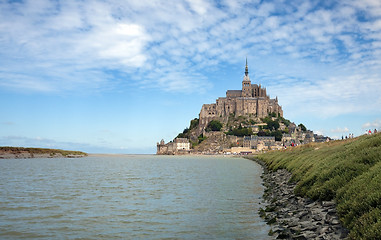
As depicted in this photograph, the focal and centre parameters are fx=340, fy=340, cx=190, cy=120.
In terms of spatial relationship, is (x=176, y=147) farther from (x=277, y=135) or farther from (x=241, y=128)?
(x=277, y=135)

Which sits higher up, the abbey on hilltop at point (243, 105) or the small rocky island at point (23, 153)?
the abbey on hilltop at point (243, 105)

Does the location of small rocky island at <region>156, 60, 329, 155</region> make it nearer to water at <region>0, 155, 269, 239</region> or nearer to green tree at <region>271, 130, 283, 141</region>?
green tree at <region>271, 130, 283, 141</region>

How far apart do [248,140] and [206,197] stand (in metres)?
127

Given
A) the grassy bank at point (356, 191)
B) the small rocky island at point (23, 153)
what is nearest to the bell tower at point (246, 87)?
the small rocky island at point (23, 153)

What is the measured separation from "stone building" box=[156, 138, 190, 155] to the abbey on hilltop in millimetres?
13262

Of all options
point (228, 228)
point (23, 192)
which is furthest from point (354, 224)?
point (23, 192)

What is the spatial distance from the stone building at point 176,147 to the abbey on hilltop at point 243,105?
13262mm

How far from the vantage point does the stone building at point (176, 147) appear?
160 m

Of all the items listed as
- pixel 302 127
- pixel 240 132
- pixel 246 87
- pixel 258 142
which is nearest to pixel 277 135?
pixel 258 142

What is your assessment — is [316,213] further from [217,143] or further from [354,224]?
[217,143]

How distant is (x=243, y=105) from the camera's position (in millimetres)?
164625

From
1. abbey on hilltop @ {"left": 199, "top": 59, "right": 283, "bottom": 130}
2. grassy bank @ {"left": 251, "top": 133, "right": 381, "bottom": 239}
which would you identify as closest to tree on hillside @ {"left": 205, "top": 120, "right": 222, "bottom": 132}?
abbey on hilltop @ {"left": 199, "top": 59, "right": 283, "bottom": 130}

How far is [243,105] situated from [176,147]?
3815 centimetres

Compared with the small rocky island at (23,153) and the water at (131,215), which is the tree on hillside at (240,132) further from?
the water at (131,215)
